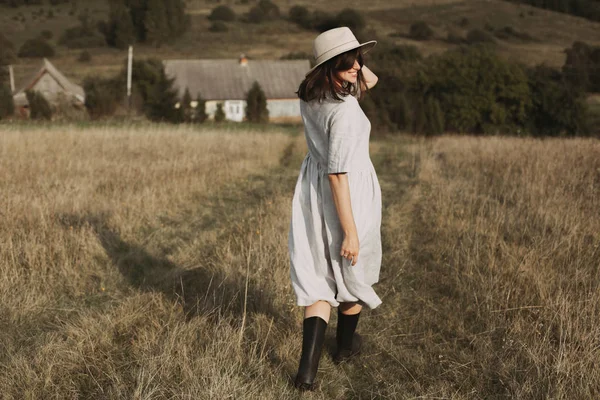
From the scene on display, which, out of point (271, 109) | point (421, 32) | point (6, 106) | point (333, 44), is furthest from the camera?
point (421, 32)

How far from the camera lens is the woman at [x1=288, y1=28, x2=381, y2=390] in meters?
2.61

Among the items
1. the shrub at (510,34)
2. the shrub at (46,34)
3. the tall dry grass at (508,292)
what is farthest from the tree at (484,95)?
the shrub at (46,34)

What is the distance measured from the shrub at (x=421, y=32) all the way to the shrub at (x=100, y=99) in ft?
166

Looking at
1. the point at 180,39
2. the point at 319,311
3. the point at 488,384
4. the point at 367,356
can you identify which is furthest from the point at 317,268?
the point at 180,39

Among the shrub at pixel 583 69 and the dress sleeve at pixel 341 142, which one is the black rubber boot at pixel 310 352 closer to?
the dress sleeve at pixel 341 142

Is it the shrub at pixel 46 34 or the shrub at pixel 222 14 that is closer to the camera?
the shrub at pixel 46 34

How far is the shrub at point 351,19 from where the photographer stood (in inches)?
3329

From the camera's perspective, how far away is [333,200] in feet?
9.18

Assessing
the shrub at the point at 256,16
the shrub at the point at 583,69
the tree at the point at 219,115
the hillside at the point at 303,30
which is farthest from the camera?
the shrub at the point at 256,16

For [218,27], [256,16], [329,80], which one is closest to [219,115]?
[329,80]

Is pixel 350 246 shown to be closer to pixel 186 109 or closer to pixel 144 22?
pixel 186 109

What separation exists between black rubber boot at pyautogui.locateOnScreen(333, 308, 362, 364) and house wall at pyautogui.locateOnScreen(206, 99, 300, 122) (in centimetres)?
4470

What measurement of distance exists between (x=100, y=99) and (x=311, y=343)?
1523 inches

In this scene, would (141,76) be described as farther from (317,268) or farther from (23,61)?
(317,268)
